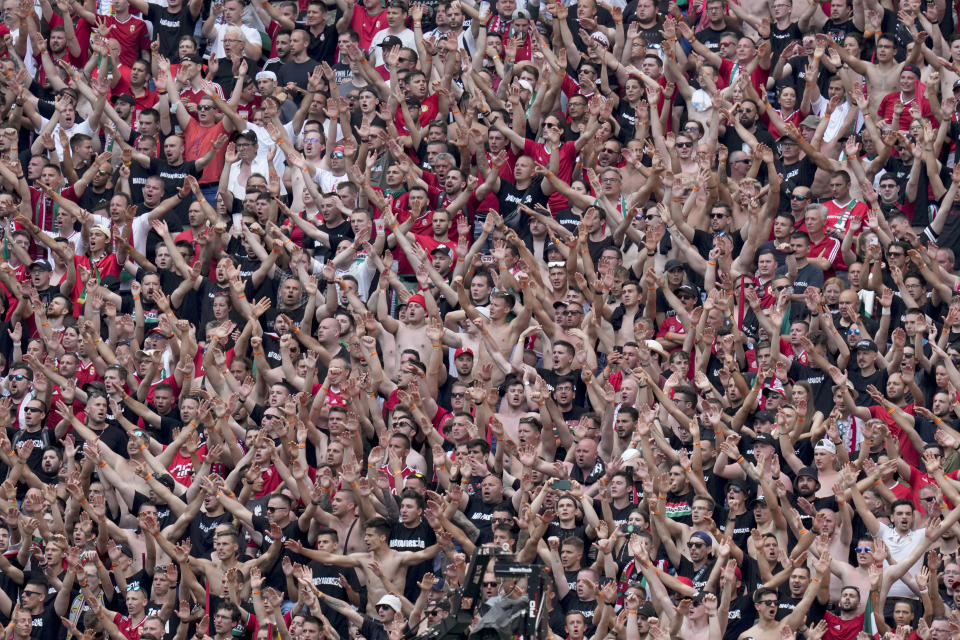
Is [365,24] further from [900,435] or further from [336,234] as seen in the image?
[900,435]

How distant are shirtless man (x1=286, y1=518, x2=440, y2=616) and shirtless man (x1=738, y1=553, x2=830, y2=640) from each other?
2.78 meters

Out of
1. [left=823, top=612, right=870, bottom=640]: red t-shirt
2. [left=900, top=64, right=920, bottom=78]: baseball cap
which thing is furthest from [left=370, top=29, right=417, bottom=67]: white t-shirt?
[left=823, top=612, right=870, bottom=640]: red t-shirt

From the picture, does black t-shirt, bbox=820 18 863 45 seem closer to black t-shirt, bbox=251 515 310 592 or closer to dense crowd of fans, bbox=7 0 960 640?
dense crowd of fans, bbox=7 0 960 640

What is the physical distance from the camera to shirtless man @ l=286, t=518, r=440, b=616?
19031mm

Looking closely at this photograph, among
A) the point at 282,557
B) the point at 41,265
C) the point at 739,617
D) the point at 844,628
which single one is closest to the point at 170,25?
the point at 41,265

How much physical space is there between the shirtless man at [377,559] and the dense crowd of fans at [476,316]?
0.04 m

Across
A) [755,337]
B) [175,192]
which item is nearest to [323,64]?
[175,192]

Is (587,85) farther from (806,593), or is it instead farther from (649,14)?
(806,593)

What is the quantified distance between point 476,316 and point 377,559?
9.01ft

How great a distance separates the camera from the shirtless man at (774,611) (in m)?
17.7

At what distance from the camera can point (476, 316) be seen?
20875 millimetres

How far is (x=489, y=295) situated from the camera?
69.7 ft

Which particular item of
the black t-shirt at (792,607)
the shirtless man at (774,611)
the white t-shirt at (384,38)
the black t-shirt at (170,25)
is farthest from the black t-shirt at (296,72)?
the shirtless man at (774,611)

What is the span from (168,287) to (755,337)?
5565mm
